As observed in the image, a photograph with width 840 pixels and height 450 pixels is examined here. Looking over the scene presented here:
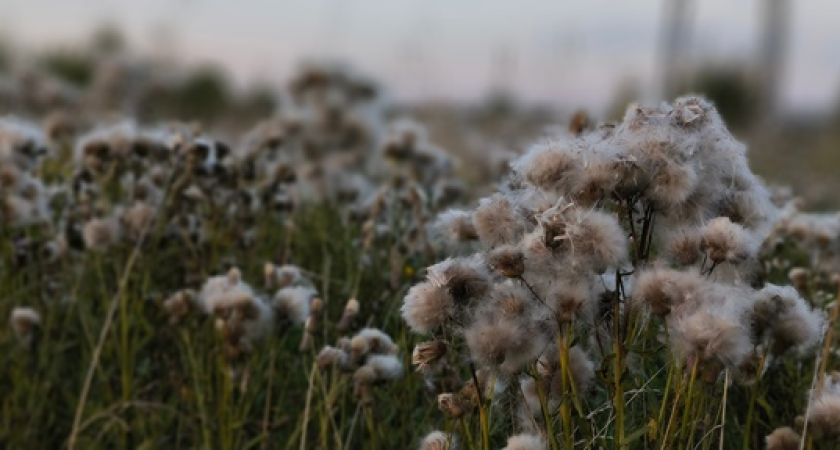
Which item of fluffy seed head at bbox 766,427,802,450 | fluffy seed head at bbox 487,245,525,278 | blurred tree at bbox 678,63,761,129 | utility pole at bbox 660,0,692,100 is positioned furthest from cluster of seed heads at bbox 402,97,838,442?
blurred tree at bbox 678,63,761,129

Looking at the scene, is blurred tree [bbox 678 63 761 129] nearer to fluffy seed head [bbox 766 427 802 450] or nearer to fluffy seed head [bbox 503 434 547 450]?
fluffy seed head [bbox 766 427 802 450]

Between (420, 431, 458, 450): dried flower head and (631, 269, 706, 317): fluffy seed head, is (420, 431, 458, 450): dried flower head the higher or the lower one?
the lower one

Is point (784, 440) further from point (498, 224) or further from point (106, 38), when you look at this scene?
point (106, 38)

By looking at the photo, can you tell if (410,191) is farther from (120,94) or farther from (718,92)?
(718,92)

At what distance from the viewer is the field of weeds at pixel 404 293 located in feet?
5.51

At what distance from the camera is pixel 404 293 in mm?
2844

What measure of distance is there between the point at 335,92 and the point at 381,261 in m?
1.68

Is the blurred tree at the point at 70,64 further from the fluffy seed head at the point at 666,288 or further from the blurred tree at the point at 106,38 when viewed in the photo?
the fluffy seed head at the point at 666,288

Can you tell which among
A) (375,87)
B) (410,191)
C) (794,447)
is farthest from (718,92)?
(794,447)

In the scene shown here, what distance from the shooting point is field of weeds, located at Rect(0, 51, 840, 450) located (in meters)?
1.68

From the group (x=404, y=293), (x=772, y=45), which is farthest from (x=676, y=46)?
(x=404, y=293)

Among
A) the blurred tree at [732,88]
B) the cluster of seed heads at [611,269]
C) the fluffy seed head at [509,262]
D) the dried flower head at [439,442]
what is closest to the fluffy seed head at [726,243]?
the cluster of seed heads at [611,269]

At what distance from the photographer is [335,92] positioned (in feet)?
15.5

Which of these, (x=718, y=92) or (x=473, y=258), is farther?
(x=718, y=92)
